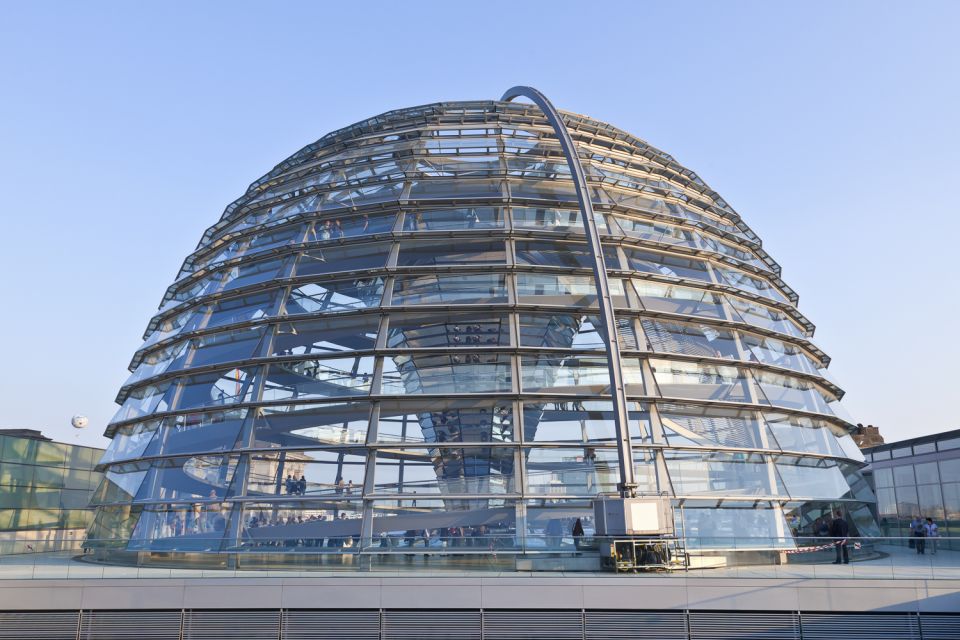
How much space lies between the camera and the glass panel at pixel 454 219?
24797 millimetres

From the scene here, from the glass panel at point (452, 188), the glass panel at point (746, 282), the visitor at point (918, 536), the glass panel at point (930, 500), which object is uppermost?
the glass panel at point (452, 188)

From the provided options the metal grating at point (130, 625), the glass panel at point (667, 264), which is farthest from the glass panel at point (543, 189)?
the metal grating at point (130, 625)

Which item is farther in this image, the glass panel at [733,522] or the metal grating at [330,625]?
the glass panel at [733,522]

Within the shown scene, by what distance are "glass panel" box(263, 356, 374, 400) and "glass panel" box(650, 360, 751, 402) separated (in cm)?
765

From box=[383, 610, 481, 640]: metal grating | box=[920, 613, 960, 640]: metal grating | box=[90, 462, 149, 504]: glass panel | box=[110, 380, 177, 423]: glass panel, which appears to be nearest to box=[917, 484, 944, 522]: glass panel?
box=[920, 613, 960, 640]: metal grating

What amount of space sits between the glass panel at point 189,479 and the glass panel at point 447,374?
4445 millimetres

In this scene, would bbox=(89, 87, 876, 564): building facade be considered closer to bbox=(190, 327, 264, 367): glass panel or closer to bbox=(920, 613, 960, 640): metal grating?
bbox=(190, 327, 264, 367): glass panel

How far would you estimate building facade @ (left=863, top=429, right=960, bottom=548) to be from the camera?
37.6 meters

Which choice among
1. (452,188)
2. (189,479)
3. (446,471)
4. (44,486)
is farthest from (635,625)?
(44,486)

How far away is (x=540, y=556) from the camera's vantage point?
55.7 feet

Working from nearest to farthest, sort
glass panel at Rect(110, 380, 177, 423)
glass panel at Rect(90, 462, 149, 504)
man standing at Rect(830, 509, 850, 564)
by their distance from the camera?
man standing at Rect(830, 509, 850, 564) < glass panel at Rect(90, 462, 149, 504) < glass panel at Rect(110, 380, 177, 423)

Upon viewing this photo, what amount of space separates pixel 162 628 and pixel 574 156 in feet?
52.1

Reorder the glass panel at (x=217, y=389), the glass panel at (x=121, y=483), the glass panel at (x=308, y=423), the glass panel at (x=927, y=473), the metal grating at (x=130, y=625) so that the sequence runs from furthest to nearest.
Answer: the glass panel at (x=927, y=473)
the glass panel at (x=121, y=483)
the glass panel at (x=217, y=389)
the glass panel at (x=308, y=423)
the metal grating at (x=130, y=625)

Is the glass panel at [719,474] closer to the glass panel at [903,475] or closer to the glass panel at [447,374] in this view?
the glass panel at [447,374]
